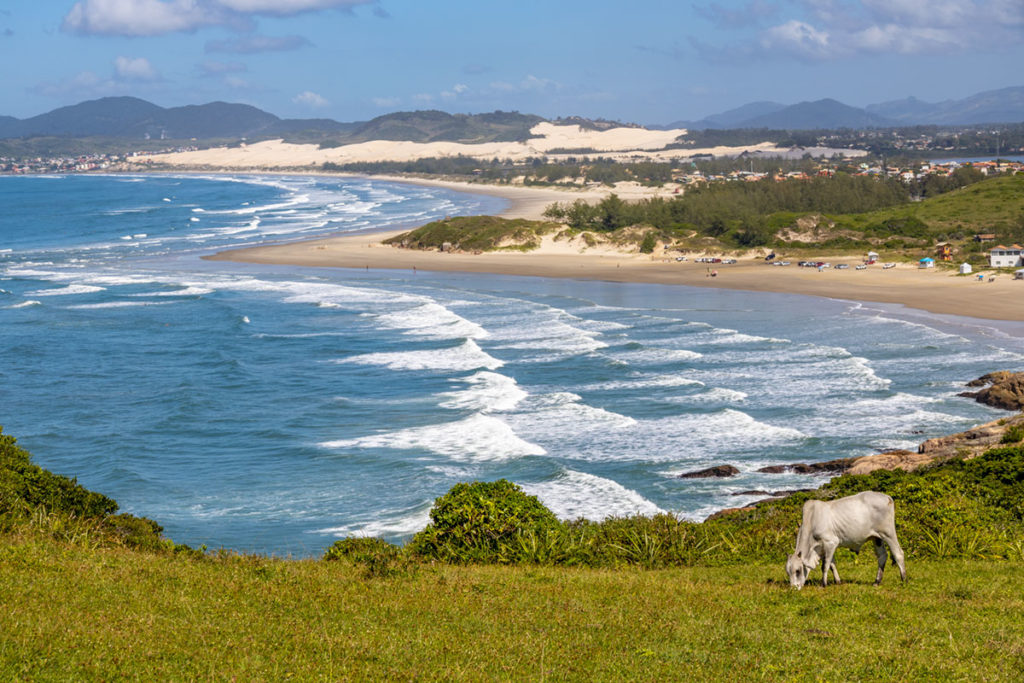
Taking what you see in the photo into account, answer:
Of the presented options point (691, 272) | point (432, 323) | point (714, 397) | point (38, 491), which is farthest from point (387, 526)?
point (691, 272)

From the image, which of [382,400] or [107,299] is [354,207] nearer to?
[107,299]

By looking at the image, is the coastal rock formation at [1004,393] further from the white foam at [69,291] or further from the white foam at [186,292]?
the white foam at [69,291]

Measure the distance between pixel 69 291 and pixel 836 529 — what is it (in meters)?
73.6

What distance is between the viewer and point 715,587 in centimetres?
1439

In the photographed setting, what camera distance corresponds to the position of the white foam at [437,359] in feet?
155

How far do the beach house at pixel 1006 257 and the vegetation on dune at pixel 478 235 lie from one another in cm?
4571

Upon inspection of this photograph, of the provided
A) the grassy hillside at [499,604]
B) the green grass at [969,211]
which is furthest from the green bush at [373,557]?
the green grass at [969,211]

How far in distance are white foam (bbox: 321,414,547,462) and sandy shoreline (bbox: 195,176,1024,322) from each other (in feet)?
123

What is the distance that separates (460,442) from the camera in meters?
34.8

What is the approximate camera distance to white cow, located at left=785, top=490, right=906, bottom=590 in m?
13.5

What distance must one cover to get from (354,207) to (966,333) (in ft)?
415

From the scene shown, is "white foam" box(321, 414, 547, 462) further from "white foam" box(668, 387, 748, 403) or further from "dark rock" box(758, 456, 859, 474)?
"white foam" box(668, 387, 748, 403)

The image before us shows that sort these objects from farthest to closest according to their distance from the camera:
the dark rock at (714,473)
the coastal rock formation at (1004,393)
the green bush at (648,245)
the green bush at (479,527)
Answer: the green bush at (648,245) < the coastal rock formation at (1004,393) < the dark rock at (714,473) < the green bush at (479,527)

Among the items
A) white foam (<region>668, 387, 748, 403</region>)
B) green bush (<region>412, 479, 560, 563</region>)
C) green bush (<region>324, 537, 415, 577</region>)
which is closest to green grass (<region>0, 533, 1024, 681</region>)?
green bush (<region>324, 537, 415, 577</region>)
